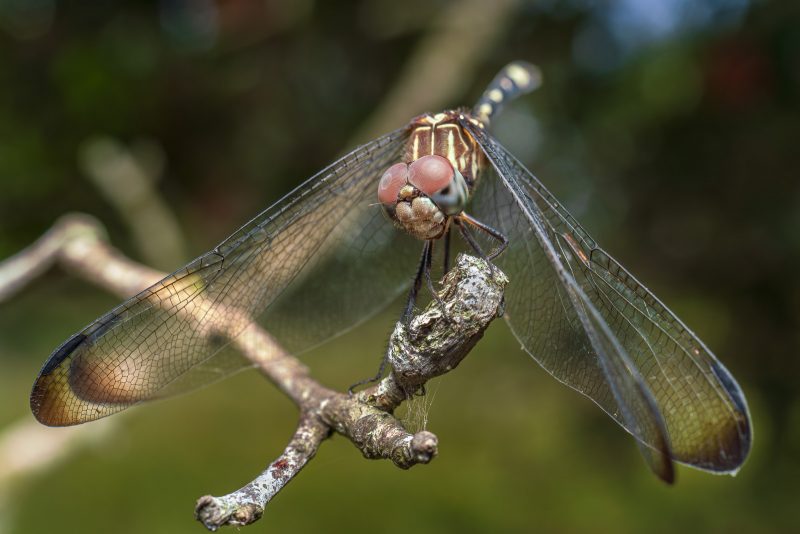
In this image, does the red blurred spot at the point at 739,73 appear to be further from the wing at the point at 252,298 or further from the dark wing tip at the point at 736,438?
the dark wing tip at the point at 736,438

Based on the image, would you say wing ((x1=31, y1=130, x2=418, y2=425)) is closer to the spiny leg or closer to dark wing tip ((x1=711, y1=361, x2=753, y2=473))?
the spiny leg

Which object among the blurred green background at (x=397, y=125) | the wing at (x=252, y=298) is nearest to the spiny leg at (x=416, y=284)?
the wing at (x=252, y=298)

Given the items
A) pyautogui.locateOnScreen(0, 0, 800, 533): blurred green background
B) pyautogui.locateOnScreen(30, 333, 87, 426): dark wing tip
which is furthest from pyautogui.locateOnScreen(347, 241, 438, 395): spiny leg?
pyautogui.locateOnScreen(0, 0, 800, 533): blurred green background

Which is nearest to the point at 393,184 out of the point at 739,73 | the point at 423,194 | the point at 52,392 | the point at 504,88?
the point at 423,194

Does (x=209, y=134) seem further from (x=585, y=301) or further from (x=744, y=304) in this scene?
(x=585, y=301)

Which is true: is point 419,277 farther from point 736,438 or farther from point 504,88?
point 504,88

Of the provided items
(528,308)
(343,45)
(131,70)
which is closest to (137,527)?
(528,308)
